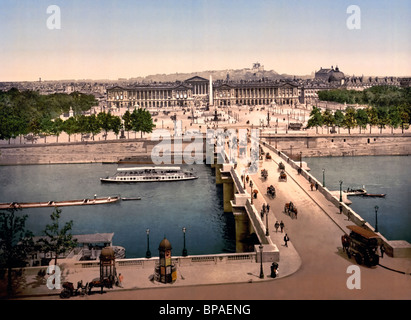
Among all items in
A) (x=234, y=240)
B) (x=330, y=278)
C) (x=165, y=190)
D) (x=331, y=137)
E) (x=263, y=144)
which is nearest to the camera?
(x=330, y=278)

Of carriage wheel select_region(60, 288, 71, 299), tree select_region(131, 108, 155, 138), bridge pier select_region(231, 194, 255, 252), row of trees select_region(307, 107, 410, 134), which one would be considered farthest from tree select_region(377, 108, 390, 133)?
carriage wheel select_region(60, 288, 71, 299)

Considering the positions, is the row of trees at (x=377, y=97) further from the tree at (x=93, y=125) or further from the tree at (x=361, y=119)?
the tree at (x=93, y=125)

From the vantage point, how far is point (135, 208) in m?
53.1

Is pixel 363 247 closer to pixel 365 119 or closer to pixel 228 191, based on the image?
pixel 228 191

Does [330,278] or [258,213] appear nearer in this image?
[330,278]

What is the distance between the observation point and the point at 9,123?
85.3 m

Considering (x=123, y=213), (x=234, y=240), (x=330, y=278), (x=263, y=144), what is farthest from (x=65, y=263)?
(x=263, y=144)

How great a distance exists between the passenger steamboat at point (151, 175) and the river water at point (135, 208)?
114cm

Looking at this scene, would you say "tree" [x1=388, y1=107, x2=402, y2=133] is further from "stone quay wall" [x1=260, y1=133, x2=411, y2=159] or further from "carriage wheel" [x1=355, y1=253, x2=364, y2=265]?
"carriage wheel" [x1=355, y1=253, x2=364, y2=265]

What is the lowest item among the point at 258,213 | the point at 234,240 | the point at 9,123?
the point at 234,240

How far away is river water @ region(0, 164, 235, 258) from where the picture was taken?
42.0 metres

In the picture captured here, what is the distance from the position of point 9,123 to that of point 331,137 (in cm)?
4880
